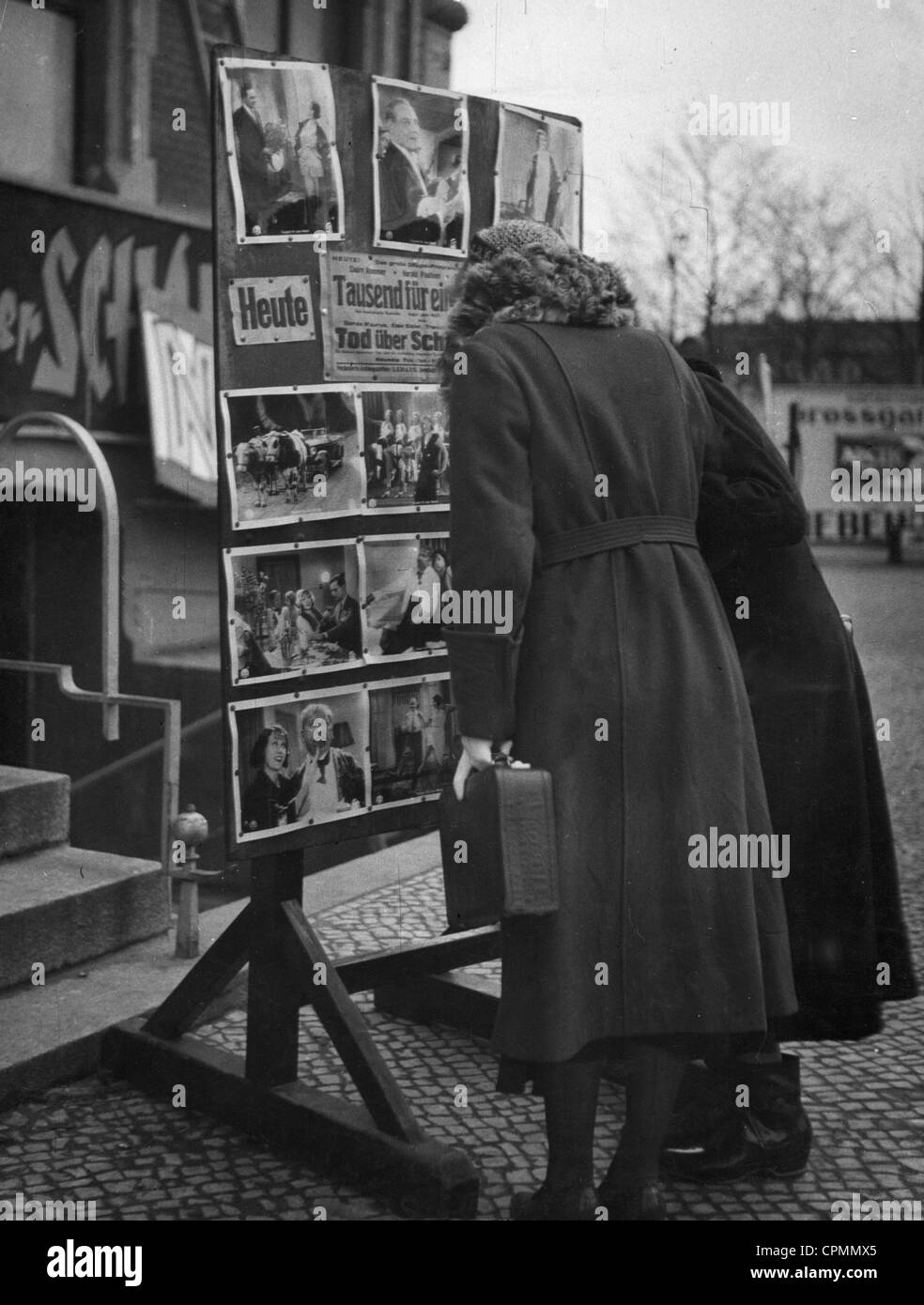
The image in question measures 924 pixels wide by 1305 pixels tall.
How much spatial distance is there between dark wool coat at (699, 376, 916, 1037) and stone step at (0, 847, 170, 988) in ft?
7.01

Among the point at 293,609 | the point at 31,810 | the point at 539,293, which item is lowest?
the point at 31,810

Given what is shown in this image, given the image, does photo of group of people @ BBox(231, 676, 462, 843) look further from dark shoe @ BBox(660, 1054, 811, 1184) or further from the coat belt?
dark shoe @ BBox(660, 1054, 811, 1184)

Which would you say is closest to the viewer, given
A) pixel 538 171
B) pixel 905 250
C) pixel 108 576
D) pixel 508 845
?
pixel 508 845

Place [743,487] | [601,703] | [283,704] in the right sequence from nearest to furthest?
[601,703] → [743,487] → [283,704]

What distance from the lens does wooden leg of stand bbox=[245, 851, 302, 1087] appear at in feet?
11.0

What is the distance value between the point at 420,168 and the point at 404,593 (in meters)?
1.01

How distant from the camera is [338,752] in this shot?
3.36 meters

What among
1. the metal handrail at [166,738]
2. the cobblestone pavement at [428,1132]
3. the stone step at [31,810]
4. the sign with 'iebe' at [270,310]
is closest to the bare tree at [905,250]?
the sign with 'iebe' at [270,310]

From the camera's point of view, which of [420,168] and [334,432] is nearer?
[334,432]

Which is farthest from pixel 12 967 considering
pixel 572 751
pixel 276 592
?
pixel 572 751

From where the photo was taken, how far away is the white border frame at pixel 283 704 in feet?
10.3

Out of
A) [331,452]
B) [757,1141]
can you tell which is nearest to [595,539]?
[331,452]

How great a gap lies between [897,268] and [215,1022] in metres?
4.38

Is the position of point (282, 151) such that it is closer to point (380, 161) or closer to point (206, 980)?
point (380, 161)
